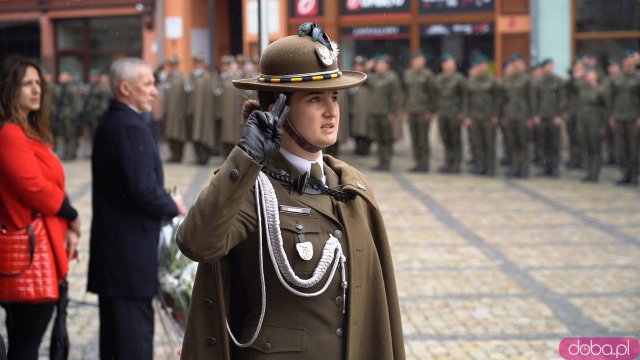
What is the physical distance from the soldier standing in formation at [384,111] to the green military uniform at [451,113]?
0.94 meters

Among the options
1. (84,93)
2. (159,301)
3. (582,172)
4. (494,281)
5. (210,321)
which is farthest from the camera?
(84,93)

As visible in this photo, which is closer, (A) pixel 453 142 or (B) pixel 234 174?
(B) pixel 234 174

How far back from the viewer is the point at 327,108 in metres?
3.03

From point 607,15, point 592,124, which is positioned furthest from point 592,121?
point 607,15

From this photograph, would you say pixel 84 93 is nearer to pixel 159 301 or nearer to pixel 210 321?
pixel 159 301

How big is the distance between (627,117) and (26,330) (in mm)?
12791

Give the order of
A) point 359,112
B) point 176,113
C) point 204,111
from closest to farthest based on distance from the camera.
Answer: point 204,111
point 176,113
point 359,112

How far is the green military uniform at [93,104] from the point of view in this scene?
69.7 ft

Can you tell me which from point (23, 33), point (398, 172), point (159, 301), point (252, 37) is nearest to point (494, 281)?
point (159, 301)

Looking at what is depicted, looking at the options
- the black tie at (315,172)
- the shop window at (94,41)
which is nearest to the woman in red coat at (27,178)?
the black tie at (315,172)

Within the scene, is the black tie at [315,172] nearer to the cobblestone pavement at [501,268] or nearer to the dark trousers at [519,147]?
the cobblestone pavement at [501,268]

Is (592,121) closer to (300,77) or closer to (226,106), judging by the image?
(226,106)

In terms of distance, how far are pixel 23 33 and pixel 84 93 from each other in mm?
6175

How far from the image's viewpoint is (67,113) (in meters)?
21.1
